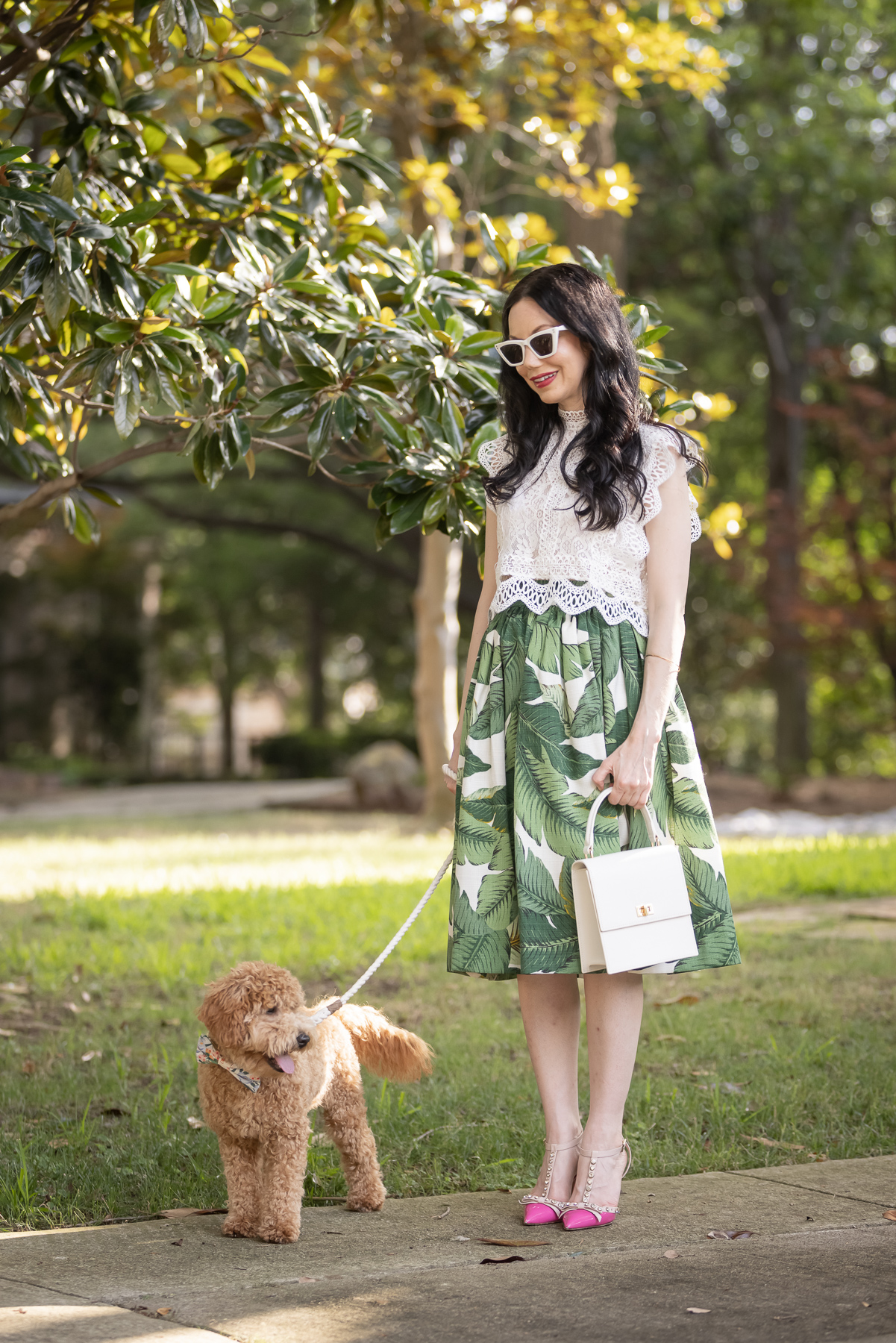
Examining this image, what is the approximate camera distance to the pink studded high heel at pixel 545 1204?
2.65 m

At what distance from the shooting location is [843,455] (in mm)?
17000

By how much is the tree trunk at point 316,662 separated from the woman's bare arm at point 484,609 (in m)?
19.2

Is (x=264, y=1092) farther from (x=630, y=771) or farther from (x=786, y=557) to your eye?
(x=786, y=557)

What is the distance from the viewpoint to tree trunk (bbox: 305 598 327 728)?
22625 millimetres

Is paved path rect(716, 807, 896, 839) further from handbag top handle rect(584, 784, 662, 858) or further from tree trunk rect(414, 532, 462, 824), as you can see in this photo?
handbag top handle rect(584, 784, 662, 858)

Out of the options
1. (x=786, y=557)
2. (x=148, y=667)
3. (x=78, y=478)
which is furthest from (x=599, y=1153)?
(x=148, y=667)

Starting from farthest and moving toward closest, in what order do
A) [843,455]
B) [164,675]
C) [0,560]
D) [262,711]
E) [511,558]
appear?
[262,711] → [164,675] → [0,560] → [843,455] → [511,558]

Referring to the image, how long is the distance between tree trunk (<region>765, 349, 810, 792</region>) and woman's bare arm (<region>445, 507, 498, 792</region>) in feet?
37.5

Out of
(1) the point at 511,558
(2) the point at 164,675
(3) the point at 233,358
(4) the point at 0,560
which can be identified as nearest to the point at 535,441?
(1) the point at 511,558

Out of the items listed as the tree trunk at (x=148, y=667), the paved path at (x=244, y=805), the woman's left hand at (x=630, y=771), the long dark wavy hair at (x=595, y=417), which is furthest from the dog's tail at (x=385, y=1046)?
the tree trunk at (x=148, y=667)

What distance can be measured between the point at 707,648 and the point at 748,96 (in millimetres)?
6691

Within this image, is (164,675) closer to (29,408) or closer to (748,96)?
(748,96)

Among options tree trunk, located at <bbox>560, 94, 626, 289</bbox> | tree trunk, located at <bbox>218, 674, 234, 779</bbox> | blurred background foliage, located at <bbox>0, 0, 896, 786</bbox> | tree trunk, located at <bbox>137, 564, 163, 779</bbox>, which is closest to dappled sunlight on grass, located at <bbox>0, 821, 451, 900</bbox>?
blurred background foliage, located at <bbox>0, 0, 896, 786</bbox>

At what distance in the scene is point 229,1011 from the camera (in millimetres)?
2496
